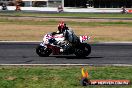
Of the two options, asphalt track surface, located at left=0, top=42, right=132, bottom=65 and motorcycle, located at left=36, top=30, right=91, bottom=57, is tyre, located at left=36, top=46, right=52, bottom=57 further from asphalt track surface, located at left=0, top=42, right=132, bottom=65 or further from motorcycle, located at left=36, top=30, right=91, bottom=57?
asphalt track surface, located at left=0, top=42, right=132, bottom=65

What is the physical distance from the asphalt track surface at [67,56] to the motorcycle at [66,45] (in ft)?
0.99

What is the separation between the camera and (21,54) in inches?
811

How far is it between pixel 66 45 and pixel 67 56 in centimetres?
110

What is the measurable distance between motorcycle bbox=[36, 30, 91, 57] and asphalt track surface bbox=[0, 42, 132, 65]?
0.30 meters

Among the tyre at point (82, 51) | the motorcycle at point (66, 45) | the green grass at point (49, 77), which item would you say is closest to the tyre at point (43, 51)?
the motorcycle at point (66, 45)

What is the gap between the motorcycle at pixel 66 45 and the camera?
63.2 feet

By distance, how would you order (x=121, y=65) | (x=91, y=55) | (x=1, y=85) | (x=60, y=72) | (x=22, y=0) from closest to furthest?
(x=1, y=85)
(x=60, y=72)
(x=121, y=65)
(x=91, y=55)
(x=22, y=0)

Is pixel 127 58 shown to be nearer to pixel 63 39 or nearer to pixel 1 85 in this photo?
pixel 63 39

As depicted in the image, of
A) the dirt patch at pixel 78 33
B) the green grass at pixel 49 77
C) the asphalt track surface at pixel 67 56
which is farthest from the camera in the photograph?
the dirt patch at pixel 78 33

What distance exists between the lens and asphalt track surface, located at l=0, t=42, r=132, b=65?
1814 centimetres

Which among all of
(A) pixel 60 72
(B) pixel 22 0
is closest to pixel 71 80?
(A) pixel 60 72

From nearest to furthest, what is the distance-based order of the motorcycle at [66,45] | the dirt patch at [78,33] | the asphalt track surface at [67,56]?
the asphalt track surface at [67,56] → the motorcycle at [66,45] → the dirt patch at [78,33]

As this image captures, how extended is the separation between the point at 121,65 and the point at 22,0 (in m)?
95.6

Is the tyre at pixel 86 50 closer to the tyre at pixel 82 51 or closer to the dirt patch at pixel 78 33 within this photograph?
the tyre at pixel 82 51
